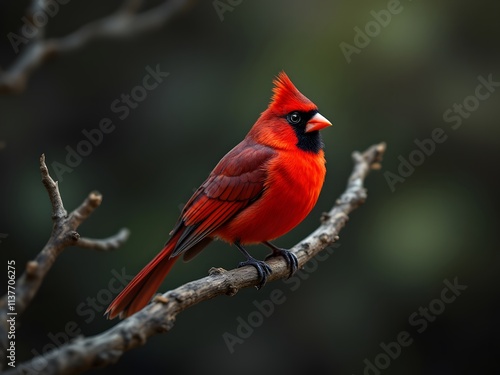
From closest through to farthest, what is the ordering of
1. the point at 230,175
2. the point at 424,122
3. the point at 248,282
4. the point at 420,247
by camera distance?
1. the point at 248,282
2. the point at 230,175
3. the point at 420,247
4. the point at 424,122

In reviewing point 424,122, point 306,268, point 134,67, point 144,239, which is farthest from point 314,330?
point 134,67

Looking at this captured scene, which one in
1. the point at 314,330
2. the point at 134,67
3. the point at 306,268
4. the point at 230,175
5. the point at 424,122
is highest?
the point at 134,67

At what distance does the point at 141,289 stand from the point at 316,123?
109cm

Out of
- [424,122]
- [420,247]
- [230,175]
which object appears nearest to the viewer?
[230,175]

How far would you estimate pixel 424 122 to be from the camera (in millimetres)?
4988

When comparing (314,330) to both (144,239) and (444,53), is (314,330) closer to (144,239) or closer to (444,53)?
(144,239)

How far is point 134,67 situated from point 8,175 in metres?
1.23

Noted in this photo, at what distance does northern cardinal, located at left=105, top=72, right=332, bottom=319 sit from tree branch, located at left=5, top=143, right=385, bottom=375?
129mm
